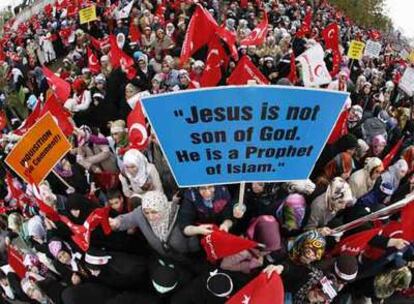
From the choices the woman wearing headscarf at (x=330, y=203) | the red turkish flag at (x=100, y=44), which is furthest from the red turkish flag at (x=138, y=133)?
the red turkish flag at (x=100, y=44)

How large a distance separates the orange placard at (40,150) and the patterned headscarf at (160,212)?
115 cm

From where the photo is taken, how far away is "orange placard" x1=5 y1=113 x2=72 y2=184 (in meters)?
4.03

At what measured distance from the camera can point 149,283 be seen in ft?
10.6

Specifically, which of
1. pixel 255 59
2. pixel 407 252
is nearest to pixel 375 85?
pixel 255 59

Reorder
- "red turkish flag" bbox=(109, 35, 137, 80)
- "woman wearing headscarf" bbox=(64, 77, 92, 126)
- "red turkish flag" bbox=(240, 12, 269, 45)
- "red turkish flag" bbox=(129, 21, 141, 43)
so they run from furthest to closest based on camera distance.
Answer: "red turkish flag" bbox=(129, 21, 141, 43) < "red turkish flag" bbox=(240, 12, 269, 45) < "red turkish flag" bbox=(109, 35, 137, 80) < "woman wearing headscarf" bbox=(64, 77, 92, 126)

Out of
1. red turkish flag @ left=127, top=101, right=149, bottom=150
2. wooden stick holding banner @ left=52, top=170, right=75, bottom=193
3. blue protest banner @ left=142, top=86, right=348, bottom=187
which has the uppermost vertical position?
blue protest banner @ left=142, top=86, right=348, bottom=187

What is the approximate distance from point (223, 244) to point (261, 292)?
1.43ft

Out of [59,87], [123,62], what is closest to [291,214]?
[59,87]

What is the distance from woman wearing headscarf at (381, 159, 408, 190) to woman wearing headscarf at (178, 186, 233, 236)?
152 centimetres

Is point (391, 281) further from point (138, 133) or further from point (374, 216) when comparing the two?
point (138, 133)

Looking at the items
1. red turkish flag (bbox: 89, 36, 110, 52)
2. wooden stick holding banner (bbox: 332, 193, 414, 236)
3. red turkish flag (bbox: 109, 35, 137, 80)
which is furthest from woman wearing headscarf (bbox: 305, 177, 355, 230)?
red turkish flag (bbox: 89, 36, 110, 52)

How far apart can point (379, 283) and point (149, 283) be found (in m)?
1.49

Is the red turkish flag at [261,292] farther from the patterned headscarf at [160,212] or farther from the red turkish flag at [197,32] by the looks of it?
the red turkish flag at [197,32]

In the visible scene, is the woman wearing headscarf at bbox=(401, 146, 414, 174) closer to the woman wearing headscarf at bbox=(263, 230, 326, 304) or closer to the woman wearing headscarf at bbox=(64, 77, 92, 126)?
the woman wearing headscarf at bbox=(263, 230, 326, 304)
